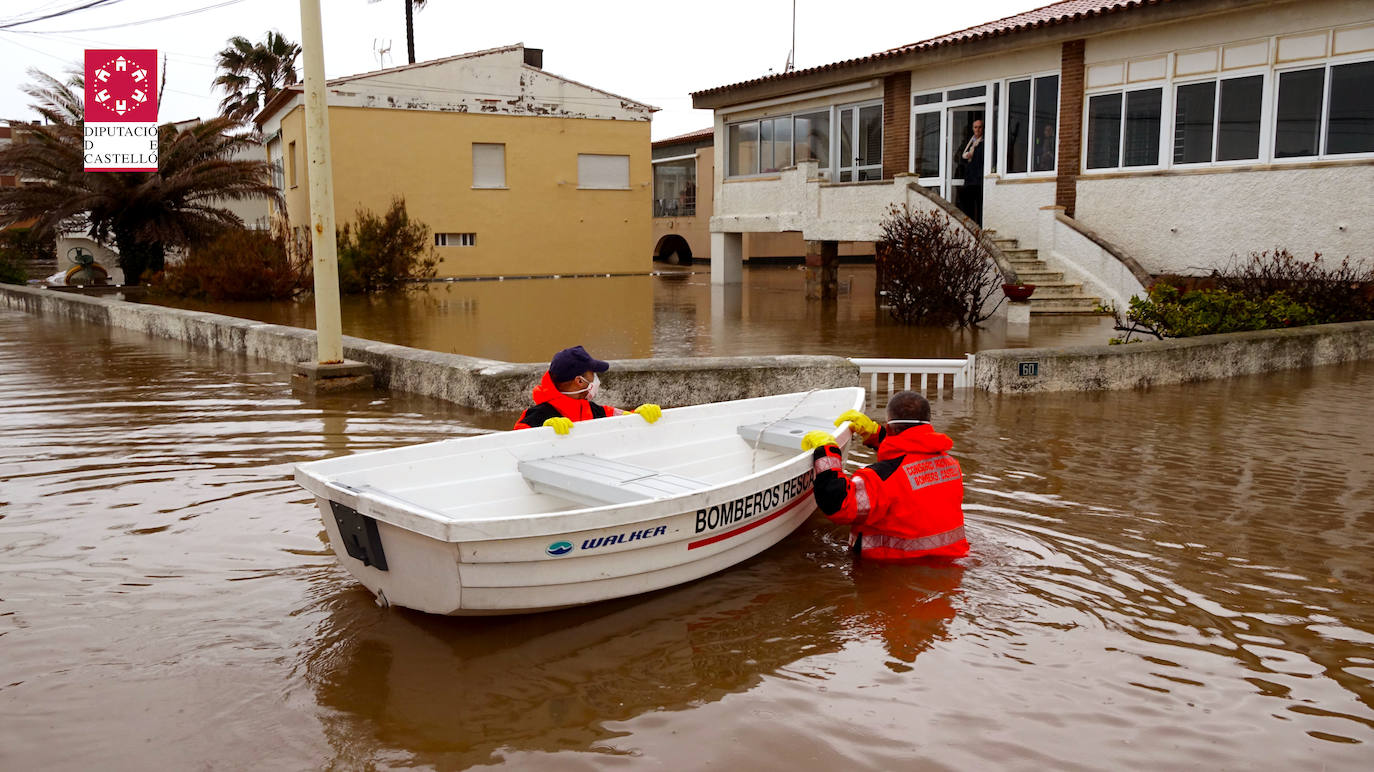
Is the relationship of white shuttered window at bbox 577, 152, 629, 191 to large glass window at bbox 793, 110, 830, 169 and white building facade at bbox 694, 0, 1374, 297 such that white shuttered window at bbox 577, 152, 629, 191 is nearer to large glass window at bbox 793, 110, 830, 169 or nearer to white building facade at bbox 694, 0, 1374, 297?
white building facade at bbox 694, 0, 1374, 297

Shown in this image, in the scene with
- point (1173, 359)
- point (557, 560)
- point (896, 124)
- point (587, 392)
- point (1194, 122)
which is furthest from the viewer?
Result: point (896, 124)

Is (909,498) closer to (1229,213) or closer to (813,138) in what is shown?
(1229,213)

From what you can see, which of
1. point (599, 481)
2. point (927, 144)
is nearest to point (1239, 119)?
point (927, 144)

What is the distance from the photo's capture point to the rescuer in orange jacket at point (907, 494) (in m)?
5.18

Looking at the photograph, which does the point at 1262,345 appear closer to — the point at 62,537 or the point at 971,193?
the point at 971,193

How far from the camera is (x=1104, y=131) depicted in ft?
55.5

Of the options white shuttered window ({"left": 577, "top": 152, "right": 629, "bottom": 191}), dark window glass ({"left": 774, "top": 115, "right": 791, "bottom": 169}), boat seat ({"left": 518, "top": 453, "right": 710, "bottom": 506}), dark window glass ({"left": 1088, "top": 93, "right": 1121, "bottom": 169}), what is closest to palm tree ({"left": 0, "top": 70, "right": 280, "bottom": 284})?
white shuttered window ({"left": 577, "top": 152, "right": 629, "bottom": 191})

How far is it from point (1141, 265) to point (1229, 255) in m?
1.39

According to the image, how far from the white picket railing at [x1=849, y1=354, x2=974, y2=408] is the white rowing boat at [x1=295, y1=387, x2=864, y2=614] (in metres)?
3.45

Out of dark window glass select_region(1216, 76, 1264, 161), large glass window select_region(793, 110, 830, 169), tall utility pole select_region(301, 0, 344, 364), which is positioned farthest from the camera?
large glass window select_region(793, 110, 830, 169)

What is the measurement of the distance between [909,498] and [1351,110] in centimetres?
1230

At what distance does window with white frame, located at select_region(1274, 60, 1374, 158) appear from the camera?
45.2 feet

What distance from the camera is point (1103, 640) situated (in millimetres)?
4422

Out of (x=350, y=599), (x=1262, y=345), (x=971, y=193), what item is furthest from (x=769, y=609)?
(x=971, y=193)
